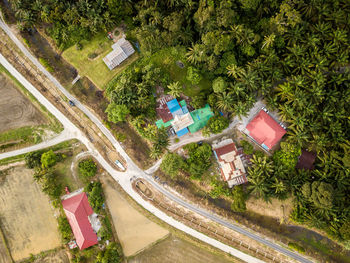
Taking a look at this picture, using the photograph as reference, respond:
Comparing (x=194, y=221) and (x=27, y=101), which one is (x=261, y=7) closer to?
(x=194, y=221)

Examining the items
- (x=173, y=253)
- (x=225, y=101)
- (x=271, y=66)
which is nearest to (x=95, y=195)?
(x=173, y=253)

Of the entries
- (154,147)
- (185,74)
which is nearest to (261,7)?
(185,74)

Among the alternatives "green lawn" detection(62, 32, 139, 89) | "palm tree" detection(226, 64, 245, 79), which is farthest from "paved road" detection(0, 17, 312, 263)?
"palm tree" detection(226, 64, 245, 79)

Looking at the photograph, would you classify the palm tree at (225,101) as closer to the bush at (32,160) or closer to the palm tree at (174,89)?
the palm tree at (174,89)

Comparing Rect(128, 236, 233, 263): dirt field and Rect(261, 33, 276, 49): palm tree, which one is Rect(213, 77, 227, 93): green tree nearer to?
Rect(261, 33, 276, 49): palm tree

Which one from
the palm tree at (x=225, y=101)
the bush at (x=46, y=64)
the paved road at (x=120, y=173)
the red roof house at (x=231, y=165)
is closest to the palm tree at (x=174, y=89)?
the palm tree at (x=225, y=101)

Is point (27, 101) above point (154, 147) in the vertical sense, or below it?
above
